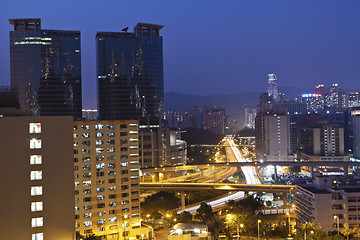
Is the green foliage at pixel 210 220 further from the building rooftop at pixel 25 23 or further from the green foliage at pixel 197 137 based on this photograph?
the green foliage at pixel 197 137

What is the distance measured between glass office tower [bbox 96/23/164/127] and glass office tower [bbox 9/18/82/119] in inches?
74.0

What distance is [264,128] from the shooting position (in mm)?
31109

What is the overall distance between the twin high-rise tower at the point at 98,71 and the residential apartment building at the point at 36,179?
21.6 m

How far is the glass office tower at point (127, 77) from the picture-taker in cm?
2900

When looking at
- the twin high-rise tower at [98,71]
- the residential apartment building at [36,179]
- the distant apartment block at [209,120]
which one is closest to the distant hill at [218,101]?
the distant apartment block at [209,120]

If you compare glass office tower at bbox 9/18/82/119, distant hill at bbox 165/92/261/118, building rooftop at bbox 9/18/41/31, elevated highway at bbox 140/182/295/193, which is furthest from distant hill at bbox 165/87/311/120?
elevated highway at bbox 140/182/295/193

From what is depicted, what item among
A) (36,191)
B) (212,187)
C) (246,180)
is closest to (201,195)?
(212,187)

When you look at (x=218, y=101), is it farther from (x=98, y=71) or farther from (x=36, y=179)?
(x=36, y=179)

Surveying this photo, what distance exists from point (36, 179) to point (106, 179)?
6.03 m

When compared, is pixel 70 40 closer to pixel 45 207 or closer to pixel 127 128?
pixel 127 128

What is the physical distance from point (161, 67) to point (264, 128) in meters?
8.74

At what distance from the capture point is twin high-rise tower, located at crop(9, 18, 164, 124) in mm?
26984

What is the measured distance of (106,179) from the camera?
11.9 metres

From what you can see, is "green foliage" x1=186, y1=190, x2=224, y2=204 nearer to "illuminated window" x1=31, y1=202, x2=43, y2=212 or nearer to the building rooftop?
"illuminated window" x1=31, y1=202, x2=43, y2=212
